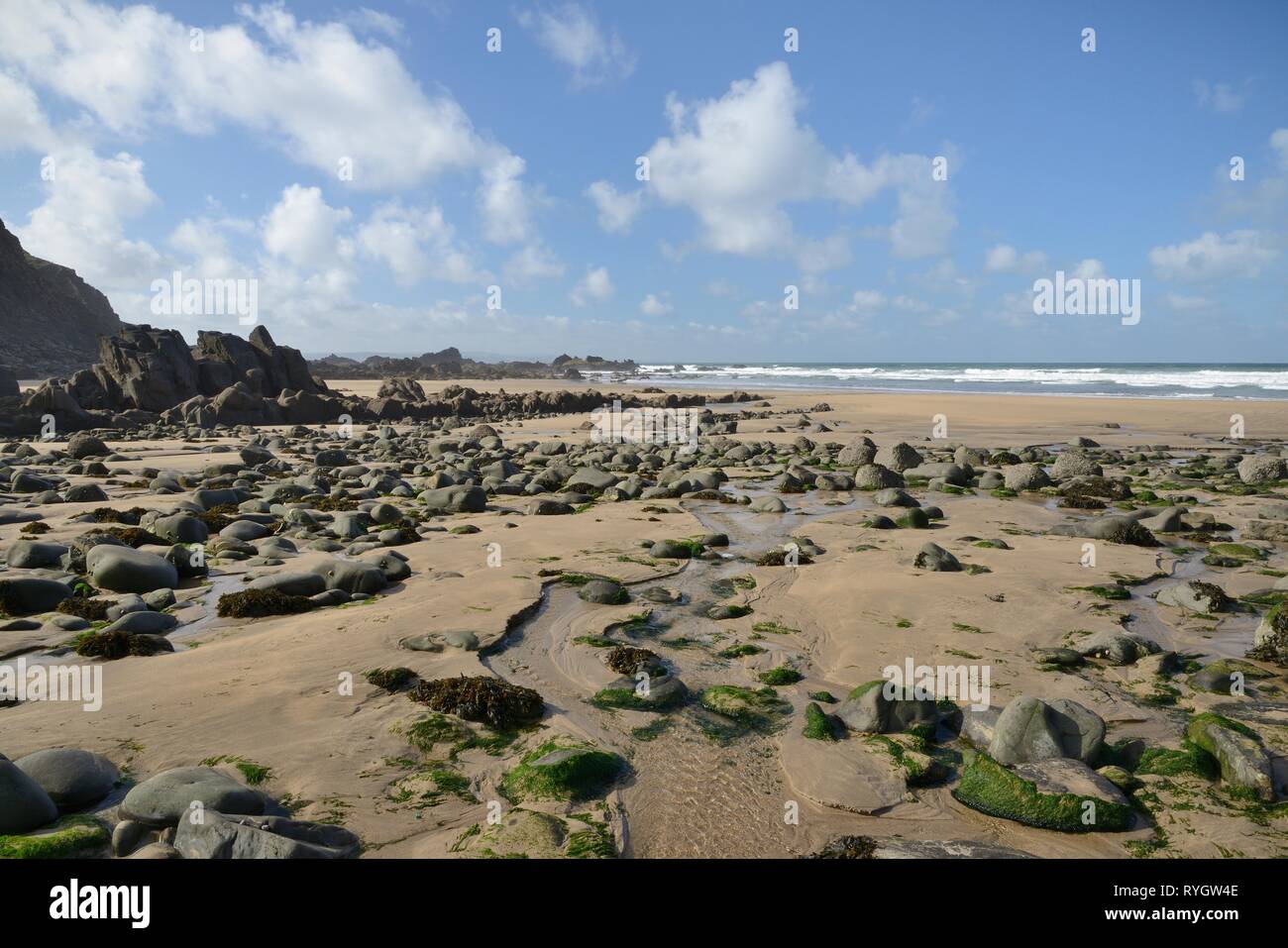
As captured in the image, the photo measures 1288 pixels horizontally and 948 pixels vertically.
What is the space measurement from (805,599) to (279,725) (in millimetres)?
5221

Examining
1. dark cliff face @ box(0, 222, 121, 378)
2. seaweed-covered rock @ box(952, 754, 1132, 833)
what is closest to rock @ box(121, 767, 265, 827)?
seaweed-covered rock @ box(952, 754, 1132, 833)

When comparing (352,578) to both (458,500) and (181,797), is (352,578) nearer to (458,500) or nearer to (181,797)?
(181,797)

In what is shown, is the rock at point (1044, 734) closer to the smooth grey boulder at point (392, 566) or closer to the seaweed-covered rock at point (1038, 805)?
the seaweed-covered rock at point (1038, 805)

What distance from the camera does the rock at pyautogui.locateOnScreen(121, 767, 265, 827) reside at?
3525mm

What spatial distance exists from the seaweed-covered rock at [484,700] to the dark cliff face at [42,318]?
71.9 meters

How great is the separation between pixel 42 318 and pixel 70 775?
93.1 m

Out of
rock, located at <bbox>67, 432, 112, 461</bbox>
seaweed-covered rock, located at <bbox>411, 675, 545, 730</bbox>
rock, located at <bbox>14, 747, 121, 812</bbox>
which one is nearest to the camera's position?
rock, located at <bbox>14, 747, 121, 812</bbox>

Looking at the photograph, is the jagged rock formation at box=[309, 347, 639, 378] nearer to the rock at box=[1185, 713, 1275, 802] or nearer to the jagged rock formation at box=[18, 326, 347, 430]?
the jagged rock formation at box=[18, 326, 347, 430]

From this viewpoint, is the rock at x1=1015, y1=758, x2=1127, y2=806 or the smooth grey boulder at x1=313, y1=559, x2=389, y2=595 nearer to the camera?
the rock at x1=1015, y1=758, x2=1127, y2=806

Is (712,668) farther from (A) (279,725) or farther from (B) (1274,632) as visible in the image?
(B) (1274,632)

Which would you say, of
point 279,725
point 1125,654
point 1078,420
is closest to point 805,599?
point 1125,654

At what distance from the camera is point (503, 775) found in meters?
4.26

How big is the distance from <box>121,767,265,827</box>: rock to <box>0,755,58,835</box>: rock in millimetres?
323

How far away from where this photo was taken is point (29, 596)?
6.84 m
